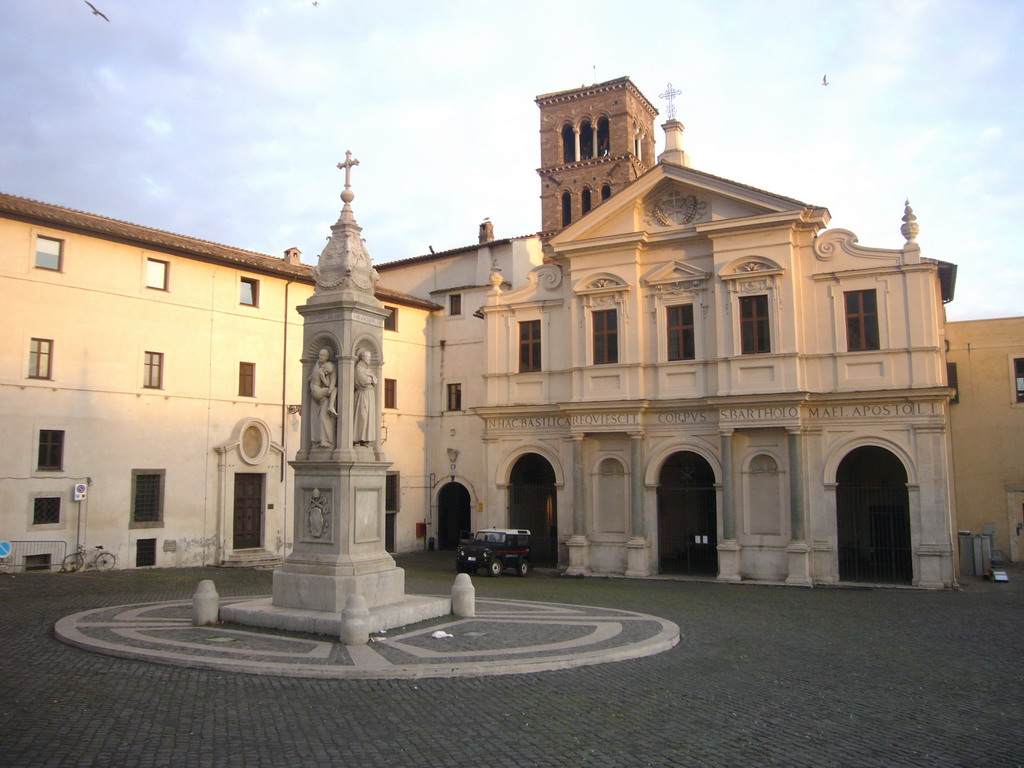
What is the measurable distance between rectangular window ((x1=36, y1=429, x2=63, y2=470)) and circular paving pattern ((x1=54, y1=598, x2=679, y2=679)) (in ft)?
30.2

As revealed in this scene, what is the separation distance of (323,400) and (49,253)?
14.4 m

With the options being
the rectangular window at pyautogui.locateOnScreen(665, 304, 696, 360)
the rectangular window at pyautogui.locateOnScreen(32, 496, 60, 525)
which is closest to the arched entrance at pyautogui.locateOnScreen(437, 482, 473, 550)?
the rectangular window at pyautogui.locateOnScreen(665, 304, 696, 360)

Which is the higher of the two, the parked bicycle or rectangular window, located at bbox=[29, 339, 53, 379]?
rectangular window, located at bbox=[29, 339, 53, 379]

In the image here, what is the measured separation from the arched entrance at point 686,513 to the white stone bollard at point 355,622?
18.1m

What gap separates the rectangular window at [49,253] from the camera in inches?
933

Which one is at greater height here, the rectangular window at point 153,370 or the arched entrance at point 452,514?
the rectangular window at point 153,370

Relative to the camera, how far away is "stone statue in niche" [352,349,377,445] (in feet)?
47.6

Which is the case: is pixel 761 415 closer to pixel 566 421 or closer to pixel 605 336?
pixel 605 336

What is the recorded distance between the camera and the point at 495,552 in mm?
26281

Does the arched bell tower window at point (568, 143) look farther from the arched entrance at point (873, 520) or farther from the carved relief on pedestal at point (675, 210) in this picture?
the arched entrance at point (873, 520)

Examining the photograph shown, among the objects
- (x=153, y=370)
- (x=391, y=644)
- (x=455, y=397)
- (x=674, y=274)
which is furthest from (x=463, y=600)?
(x=455, y=397)

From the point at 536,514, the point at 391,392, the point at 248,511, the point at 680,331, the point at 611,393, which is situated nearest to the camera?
the point at 680,331

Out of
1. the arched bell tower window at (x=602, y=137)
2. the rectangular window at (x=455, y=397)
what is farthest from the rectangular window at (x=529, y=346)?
the arched bell tower window at (x=602, y=137)

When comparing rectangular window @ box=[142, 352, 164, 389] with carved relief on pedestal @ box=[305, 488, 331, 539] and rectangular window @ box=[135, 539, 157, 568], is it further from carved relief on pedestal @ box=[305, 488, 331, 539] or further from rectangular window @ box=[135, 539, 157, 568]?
carved relief on pedestal @ box=[305, 488, 331, 539]
